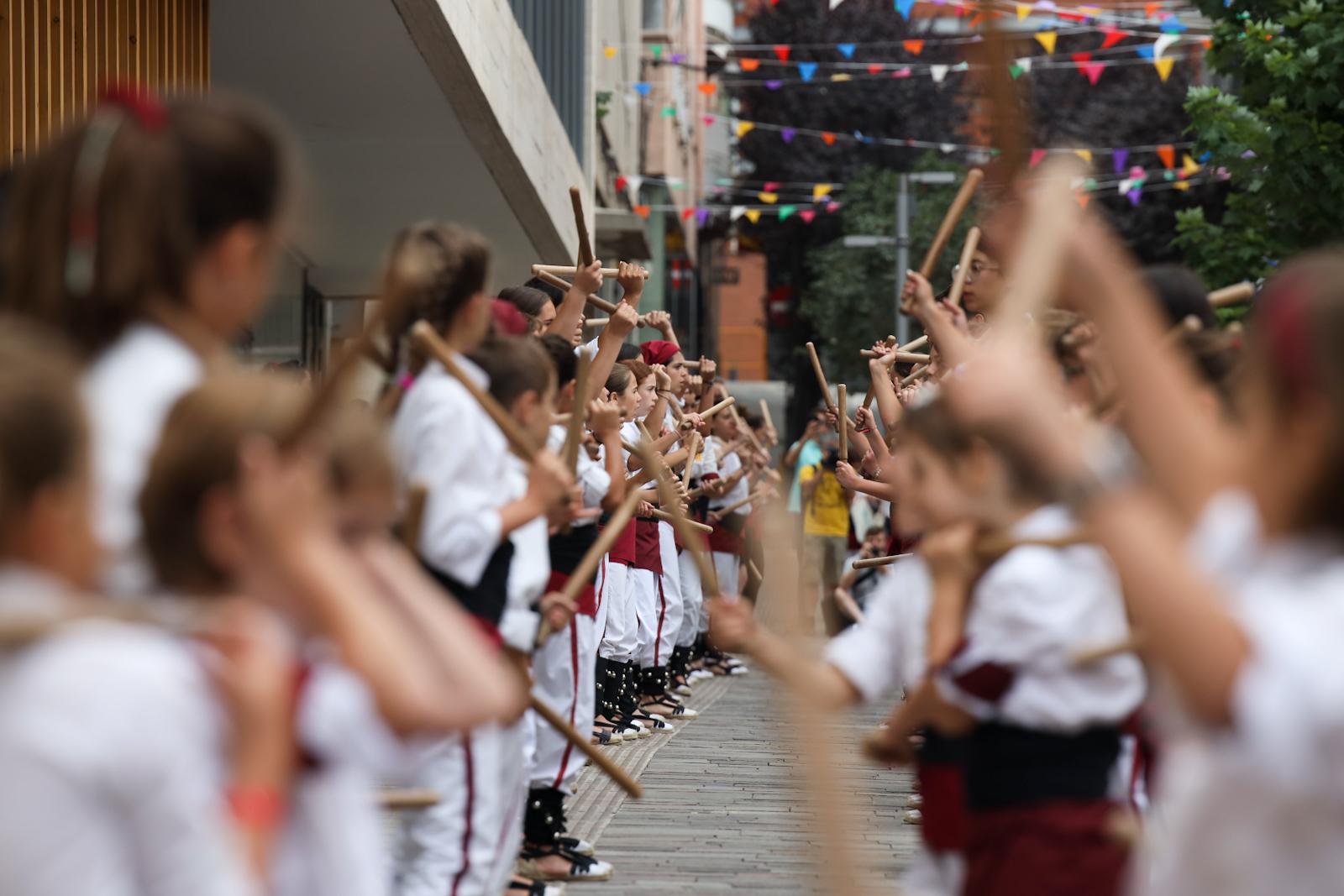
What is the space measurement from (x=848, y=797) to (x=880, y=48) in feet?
116

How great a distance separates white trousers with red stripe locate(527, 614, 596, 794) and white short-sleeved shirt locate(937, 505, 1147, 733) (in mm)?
2725

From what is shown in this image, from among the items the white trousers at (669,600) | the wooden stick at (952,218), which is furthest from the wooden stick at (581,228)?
the white trousers at (669,600)

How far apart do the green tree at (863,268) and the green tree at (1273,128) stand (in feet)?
55.8

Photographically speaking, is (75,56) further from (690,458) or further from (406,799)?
(690,458)

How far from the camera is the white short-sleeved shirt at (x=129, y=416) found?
7.72 feet

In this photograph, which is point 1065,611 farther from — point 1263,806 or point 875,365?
point 875,365

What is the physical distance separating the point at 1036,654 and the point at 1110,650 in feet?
1.25

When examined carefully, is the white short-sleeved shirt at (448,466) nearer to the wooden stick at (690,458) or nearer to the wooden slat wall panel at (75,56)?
the wooden slat wall panel at (75,56)

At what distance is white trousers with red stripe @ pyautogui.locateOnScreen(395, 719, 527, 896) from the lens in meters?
4.32

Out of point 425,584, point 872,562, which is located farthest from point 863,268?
point 425,584

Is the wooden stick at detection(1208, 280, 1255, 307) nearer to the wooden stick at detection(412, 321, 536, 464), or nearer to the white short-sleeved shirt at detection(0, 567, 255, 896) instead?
the wooden stick at detection(412, 321, 536, 464)

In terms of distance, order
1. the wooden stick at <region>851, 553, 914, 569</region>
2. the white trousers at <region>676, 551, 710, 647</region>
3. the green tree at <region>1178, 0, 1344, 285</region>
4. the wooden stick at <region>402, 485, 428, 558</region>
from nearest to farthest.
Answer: the wooden stick at <region>402, 485, 428, 558</region> < the wooden stick at <region>851, 553, 914, 569</region> < the white trousers at <region>676, 551, 710, 647</region> < the green tree at <region>1178, 0, 1344, 285</region>

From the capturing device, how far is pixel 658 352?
9758 mm

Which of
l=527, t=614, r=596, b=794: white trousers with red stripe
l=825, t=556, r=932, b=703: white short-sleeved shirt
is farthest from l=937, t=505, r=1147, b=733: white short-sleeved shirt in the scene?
l=527, t=614, r=596, b=794: white trousers with red stripe
